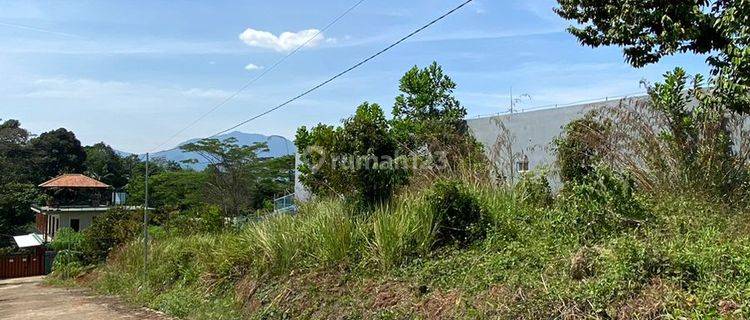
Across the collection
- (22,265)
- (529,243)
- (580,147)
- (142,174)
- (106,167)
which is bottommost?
(22,265)

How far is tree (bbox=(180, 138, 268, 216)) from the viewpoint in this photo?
36.7 metres

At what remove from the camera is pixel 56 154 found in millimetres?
63500

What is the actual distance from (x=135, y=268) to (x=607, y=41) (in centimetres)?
1413

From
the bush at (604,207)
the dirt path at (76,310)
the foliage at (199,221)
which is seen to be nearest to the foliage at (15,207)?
the foliage at (199,221)

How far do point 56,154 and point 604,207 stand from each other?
66.6m

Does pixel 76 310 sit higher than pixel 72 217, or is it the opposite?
pixel 72 217

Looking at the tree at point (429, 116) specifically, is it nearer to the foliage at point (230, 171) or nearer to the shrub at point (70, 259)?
the shrub at point (70, 259)

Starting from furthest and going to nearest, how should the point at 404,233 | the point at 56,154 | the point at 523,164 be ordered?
1. the point at 56,154
2. the point at 523,164
3. the point at 404,233

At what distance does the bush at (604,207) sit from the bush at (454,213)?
1.51m

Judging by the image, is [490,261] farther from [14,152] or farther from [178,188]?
[14,152]

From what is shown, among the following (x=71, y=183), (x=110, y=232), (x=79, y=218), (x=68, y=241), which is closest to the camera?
(x=110, y=232)

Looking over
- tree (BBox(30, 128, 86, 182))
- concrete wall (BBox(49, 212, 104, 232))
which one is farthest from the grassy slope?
tree (BBox(30, 128, 86, 182))

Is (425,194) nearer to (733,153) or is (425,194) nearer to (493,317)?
(493,317)

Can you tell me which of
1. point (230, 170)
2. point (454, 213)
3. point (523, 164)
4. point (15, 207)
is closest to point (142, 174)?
point (15, 207)
